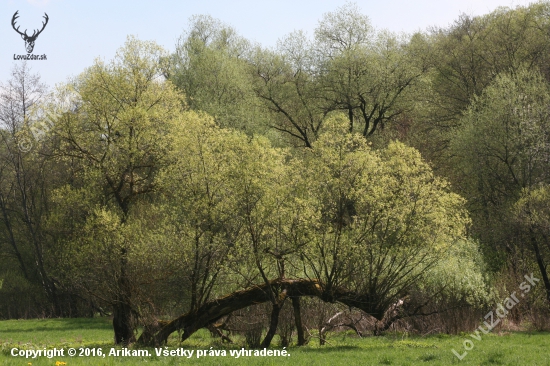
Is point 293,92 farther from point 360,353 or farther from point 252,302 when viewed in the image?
point 360,353

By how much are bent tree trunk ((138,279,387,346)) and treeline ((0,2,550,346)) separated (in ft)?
0.21

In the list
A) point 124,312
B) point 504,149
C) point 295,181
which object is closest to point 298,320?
point 295,181

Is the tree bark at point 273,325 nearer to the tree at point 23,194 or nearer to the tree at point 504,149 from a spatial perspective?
the tree at point 504,149

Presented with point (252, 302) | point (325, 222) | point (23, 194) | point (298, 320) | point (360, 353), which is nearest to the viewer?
point (360, 353)

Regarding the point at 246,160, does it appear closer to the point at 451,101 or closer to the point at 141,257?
the point at 141,257

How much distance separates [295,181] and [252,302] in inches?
160

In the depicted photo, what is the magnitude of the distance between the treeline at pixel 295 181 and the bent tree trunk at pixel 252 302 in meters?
0.06

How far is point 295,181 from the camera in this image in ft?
61.5

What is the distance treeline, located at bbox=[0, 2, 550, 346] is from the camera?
18.6m

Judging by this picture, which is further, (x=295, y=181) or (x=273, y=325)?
(x=295, y=181)

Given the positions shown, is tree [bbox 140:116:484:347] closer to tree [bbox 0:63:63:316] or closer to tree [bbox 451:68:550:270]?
tree [bbox 451:68:550:270]

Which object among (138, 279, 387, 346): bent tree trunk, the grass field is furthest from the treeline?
the grass field

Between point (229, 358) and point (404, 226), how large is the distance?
7171 mm

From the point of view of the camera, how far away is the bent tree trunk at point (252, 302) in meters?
18.6
